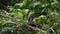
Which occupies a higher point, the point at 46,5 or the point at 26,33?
the point at 46,5

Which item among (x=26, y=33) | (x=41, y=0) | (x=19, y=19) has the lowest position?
(x=26, y=33)

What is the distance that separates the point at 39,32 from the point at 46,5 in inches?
33.1

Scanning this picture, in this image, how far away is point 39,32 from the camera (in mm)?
3189

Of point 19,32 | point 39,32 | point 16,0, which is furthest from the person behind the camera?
point 16,0

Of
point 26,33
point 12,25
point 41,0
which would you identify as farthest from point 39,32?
point 41,0

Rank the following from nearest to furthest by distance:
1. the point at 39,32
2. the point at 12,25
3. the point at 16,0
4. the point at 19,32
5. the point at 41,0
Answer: the point at 39,32 < the point at 19,32 < the point at 12,25 < the point at 41,0 < the point at 16,0

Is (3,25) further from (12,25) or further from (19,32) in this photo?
(19,32)

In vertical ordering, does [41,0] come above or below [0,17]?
above

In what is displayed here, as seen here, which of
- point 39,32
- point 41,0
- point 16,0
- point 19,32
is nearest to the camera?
point 39,32

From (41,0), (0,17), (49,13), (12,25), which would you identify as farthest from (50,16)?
(0,17)

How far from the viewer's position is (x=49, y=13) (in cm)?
389

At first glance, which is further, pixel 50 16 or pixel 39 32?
pixel 50 16

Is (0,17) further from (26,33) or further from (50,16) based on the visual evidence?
(50,16)

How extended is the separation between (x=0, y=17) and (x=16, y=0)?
219 cm
